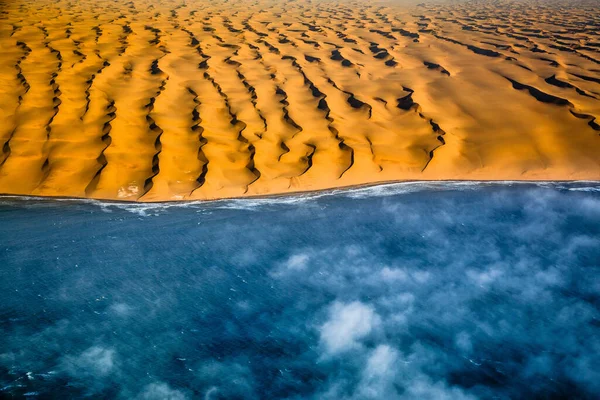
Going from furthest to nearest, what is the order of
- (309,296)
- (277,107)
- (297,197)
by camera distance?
(277,107)
(297,197)
(309,296)

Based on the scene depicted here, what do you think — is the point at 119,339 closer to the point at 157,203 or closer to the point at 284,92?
the point at 157,203

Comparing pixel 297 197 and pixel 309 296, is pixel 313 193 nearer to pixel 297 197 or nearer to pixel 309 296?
pixel 297 197

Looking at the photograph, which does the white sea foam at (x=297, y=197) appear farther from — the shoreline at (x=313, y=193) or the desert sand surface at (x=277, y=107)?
the desert sand surface at (x=277, y=107)

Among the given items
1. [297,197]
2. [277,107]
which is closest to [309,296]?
[297,197]

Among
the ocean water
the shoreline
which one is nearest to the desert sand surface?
the shoreline

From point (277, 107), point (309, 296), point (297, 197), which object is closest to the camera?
point (309, 296)

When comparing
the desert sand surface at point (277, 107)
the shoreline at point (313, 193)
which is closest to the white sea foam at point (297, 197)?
the shoreline at point (313, 193)

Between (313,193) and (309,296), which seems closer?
(309,296)

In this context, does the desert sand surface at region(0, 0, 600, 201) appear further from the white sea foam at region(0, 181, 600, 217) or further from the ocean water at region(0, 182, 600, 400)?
the ocean water at region(0, 182, 600, 400)
